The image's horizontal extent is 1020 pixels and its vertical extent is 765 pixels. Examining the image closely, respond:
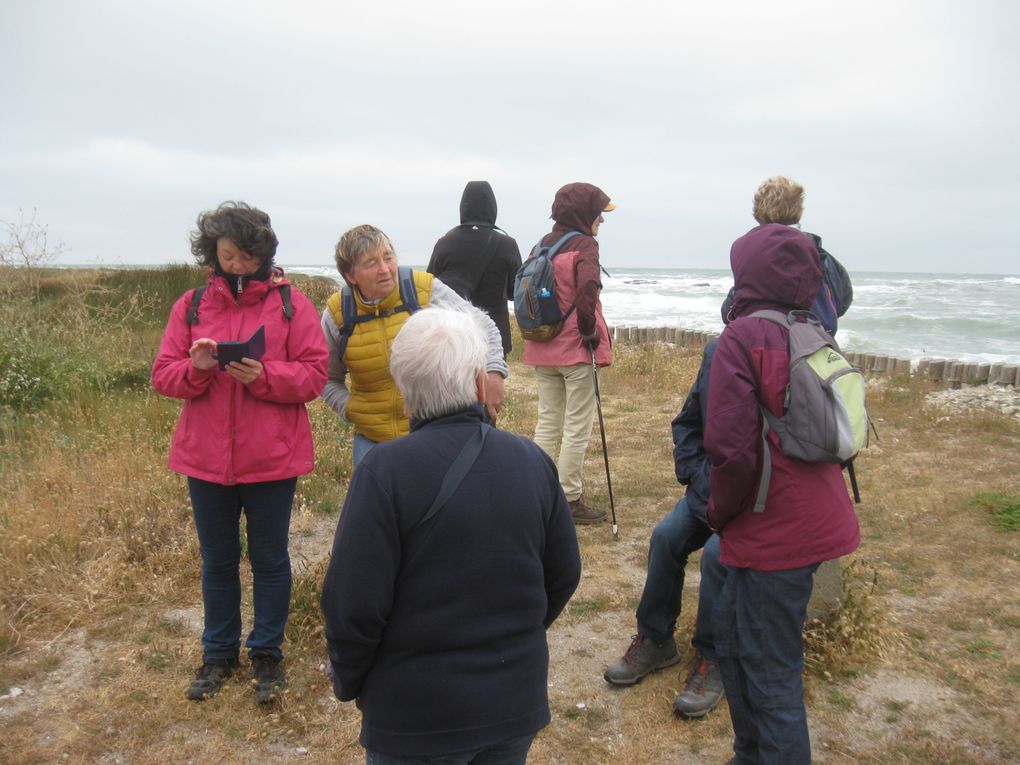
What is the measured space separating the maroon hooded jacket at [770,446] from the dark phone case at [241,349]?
5.56ft

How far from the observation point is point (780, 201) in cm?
338

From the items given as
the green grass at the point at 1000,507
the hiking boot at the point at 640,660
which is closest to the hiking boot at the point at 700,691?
the hiking boot at the point at 640,660

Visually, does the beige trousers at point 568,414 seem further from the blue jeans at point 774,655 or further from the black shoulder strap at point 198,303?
the blue jeans at point 774,655

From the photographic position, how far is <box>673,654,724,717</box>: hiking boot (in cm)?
320

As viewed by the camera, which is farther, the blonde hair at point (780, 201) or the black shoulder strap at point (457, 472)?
the blonde hair at point (780, 201)

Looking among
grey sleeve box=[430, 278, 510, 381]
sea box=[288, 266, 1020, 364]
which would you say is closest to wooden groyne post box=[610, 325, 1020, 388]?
sea box=[288, 266, 1020, 364]

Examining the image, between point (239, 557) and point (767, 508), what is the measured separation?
7.11 ft

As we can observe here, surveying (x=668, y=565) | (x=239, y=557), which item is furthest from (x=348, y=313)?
(x=668, y=565)

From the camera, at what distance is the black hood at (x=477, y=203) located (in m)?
5.12

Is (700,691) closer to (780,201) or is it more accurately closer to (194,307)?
(780,201)

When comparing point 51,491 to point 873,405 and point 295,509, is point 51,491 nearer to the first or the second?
point 295,509

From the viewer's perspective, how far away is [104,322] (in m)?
10.3

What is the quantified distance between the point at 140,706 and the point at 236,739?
485 mm

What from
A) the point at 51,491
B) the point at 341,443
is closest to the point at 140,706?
the point at 51,491
